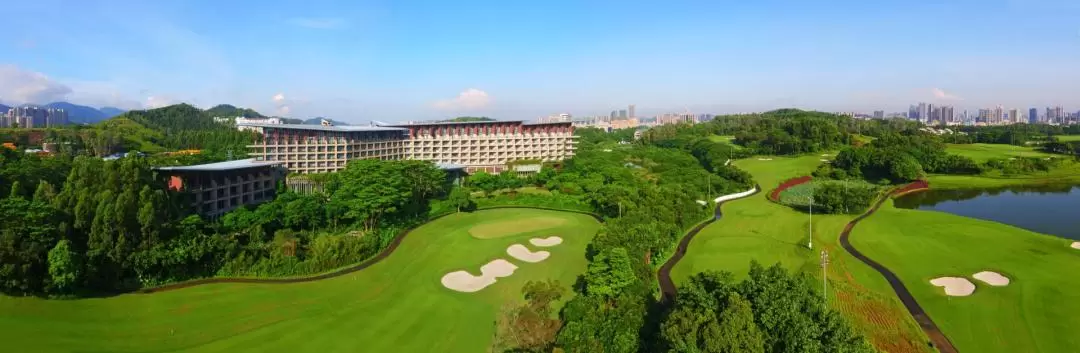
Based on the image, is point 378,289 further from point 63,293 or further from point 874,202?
point 874,202

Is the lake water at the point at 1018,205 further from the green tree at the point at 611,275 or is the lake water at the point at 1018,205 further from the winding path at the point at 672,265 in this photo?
the green tree at the point at 611,275

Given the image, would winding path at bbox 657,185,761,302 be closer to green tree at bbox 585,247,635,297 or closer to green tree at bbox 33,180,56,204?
green tree at bbox 585,247,635,297

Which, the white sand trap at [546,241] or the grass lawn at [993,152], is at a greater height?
the grass lawn at [993,152]

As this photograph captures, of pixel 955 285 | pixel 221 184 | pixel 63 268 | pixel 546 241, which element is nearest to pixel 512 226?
pixel 546 241

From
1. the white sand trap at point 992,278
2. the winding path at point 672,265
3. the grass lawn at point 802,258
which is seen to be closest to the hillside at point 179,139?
the winding path at point 672,265

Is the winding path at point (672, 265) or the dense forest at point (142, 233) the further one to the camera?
the winding path at point (672, 265)

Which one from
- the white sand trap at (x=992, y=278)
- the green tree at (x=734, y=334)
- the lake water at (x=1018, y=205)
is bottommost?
the white sand trap at (x=992, y=278)
